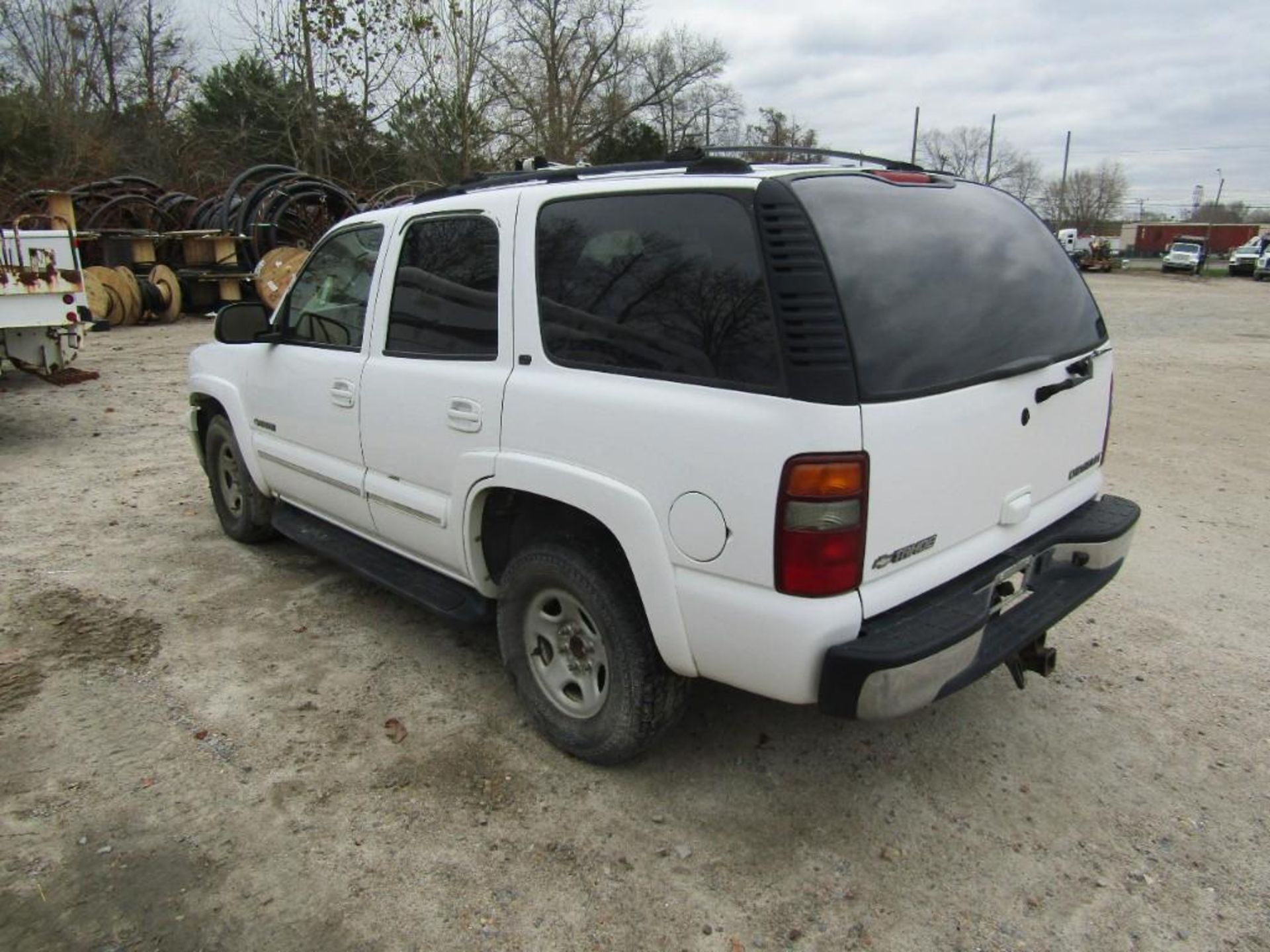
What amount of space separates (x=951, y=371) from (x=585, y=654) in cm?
153

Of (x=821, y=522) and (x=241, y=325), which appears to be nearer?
(x=821, y=522)

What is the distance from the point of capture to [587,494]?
2.71 meters

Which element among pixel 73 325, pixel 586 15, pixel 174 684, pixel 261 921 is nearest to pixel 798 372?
pixel 261 921

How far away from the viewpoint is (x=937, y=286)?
260 centimetres

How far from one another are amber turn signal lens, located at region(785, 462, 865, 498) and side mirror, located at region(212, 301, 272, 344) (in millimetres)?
3156

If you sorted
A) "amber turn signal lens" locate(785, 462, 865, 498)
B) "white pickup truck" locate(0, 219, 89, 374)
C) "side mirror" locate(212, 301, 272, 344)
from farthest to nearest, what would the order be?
"white pickup truck" locate(0, 219, 89, 374) < "side mirror" locate(212, 301, 272, 344) < "amber turn signal lens" locate(785, 462, 865, 498)

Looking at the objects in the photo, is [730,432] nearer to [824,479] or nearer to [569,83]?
[824,479]

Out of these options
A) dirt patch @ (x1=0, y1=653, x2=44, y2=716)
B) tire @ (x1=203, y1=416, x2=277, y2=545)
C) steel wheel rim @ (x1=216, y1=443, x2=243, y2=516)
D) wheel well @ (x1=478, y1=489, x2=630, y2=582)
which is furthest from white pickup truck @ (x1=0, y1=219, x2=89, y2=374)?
wheel well @ (x1=478, y1=489, x2=630, y2=582)

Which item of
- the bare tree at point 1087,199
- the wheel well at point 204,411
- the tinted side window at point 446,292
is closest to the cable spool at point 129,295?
the wheel well at point 204,411

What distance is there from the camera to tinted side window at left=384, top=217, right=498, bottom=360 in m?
3.16

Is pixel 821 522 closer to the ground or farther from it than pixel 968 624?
farther from it

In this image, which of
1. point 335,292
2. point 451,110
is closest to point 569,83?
point 451,110

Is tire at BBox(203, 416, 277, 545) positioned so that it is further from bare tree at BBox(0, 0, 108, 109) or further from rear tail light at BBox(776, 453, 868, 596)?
bare tree at BBox(0, 0, 108, 109)

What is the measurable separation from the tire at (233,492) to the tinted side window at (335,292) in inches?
41.1
